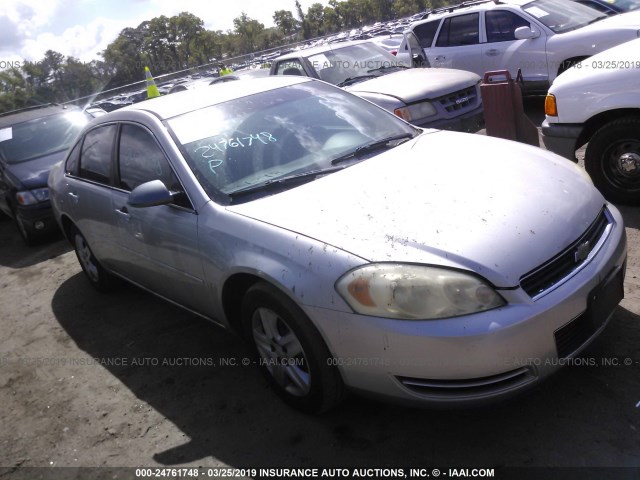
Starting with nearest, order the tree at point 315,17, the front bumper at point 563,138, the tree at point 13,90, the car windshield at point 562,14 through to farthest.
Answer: the front bumper at point 563,138 → the car windshield at point 562,14 → the tree at point 13,90 → the tree at point 315,17

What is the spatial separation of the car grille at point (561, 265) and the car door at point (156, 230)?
1753 millimetres

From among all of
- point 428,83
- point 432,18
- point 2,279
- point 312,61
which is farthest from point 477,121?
point 2,279

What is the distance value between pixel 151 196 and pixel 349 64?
566cm

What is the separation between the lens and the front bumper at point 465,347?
7.82 ft

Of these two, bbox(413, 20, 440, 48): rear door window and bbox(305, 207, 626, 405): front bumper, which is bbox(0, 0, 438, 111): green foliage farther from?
bbox(305, 207, 626, 405): front bumper

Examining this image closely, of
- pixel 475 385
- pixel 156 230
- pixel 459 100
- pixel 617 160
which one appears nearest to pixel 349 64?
pixel 459 100

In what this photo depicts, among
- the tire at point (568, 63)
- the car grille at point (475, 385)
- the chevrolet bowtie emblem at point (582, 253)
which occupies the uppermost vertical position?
the tire at point (568, 63)

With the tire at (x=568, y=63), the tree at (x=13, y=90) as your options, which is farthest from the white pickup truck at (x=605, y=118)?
the tree at (x=13, y=90)

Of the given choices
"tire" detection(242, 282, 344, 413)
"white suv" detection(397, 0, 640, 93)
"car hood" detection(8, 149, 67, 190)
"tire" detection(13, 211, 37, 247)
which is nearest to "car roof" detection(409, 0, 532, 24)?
"white suv" detection(397, 0, 640, 93)

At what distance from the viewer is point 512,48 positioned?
29.7ft

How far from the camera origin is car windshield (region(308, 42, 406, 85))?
26.9 feet

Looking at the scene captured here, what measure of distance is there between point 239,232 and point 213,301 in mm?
567

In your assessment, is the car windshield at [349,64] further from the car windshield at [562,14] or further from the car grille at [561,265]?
the car grille at [561,265]

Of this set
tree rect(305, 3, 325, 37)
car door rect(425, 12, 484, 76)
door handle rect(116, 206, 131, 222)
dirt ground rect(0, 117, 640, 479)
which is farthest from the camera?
tree rect(305, 3, 325, 37)
